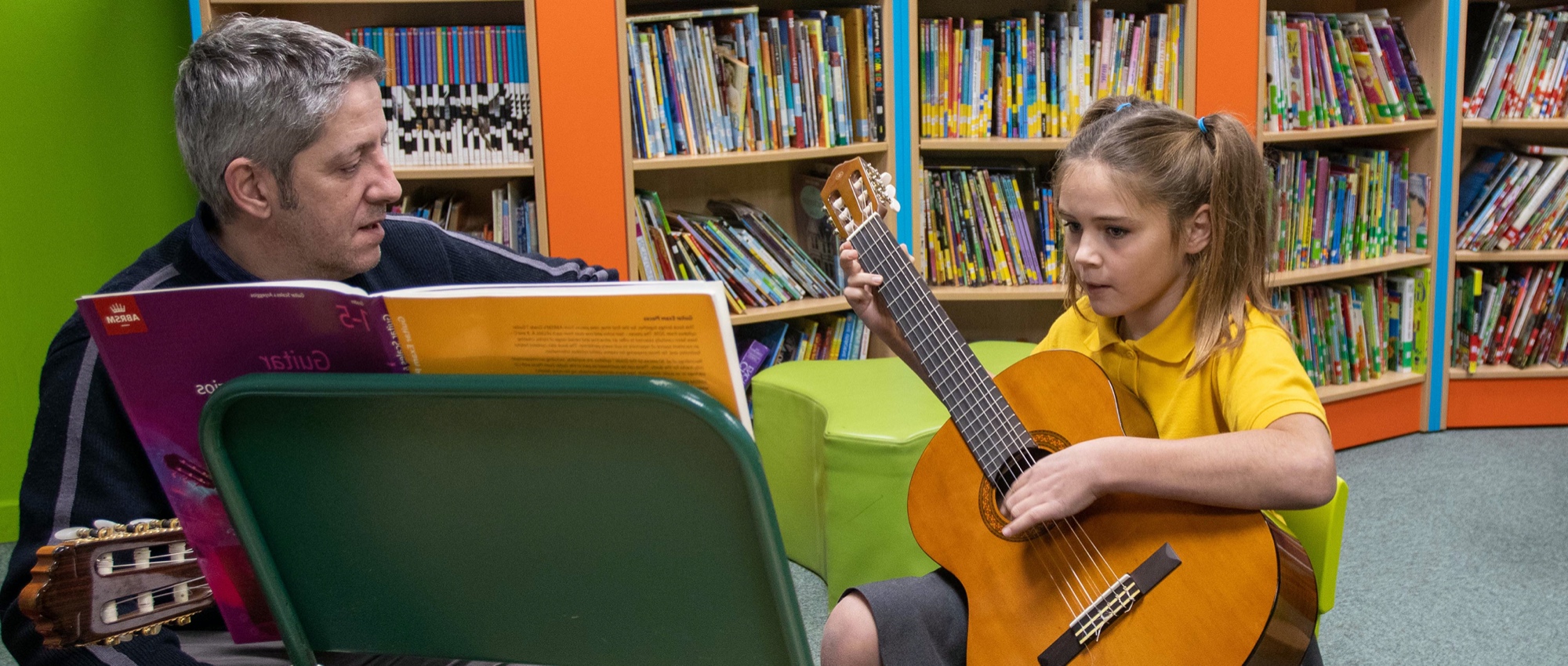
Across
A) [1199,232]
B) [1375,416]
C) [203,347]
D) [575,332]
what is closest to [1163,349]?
[1199,232]

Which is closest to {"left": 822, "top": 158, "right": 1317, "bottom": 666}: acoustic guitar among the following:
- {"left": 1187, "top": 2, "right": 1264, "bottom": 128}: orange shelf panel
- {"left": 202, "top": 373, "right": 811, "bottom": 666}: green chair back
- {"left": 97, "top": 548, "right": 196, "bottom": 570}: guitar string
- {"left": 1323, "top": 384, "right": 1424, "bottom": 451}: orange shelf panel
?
{"left": 202, "top": 373, "right": 811, "bottom": 666}: green chair back

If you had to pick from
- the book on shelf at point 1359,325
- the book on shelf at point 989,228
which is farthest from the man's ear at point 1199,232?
the book on shelf at point 1359,325

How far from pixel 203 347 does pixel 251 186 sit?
40 centimetres

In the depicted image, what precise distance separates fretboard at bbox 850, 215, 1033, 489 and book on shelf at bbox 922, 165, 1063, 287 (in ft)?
5.32

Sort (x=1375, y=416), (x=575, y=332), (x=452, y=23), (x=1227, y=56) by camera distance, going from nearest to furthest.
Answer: (x=575, y=332)
(x=452, y=23)
(x=1227, y=56)
(x=1375, y=416)

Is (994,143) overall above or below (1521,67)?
below

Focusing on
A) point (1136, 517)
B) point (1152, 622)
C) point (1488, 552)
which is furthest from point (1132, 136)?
point (1488, 552)

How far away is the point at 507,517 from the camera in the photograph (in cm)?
94

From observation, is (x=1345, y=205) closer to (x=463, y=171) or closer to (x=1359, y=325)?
(x=1359, y=325)

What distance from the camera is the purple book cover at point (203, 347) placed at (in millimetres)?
890

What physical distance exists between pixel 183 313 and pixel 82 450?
0.34 metres

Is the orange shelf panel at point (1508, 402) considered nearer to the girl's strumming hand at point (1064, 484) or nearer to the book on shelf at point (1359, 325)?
the book on shelf at point (1359, 325)

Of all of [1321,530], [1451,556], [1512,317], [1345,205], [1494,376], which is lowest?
[1451,556]

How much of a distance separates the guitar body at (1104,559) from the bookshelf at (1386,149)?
6.66ft
